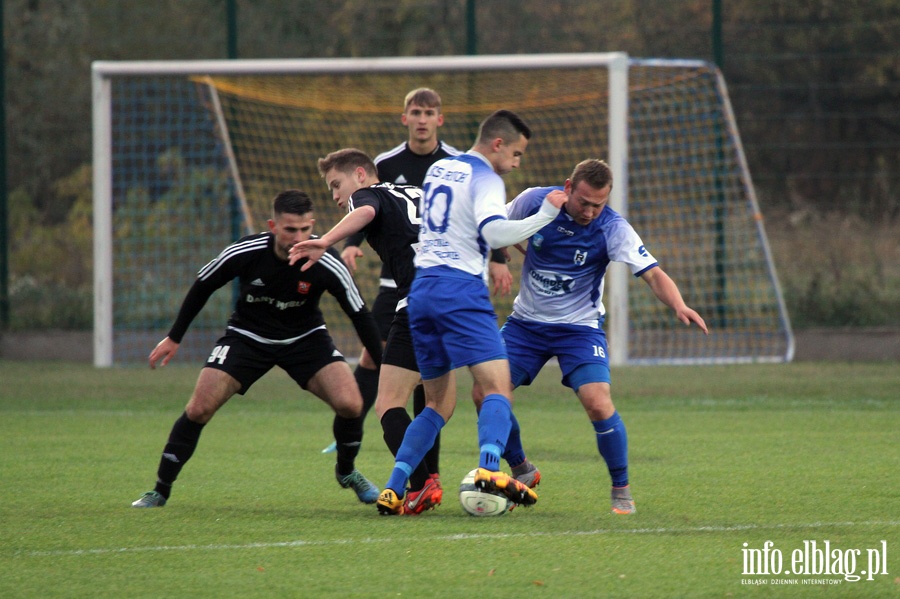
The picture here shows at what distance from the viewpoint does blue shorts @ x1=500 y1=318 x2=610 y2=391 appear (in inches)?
242

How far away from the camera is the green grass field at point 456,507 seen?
4551 mm

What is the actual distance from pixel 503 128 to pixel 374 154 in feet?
28.4

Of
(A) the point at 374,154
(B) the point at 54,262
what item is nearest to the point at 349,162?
(A) the point at 374,154

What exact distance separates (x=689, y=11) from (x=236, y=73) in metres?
5.23

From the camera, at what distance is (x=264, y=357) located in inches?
250

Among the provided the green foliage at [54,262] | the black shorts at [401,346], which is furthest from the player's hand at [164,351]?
the green foliage at [54,262]

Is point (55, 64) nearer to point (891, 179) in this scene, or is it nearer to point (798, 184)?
point (798, 184)

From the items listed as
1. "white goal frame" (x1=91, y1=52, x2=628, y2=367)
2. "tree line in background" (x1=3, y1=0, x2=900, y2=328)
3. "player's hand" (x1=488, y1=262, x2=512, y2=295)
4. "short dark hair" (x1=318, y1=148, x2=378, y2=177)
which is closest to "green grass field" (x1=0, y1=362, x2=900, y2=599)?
"player's hand" (x1=488, y1=262, x2=512, y2=295)

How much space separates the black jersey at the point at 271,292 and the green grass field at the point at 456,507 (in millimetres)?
846

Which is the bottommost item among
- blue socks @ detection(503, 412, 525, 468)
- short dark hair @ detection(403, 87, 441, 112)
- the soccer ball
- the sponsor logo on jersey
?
the soccer ball

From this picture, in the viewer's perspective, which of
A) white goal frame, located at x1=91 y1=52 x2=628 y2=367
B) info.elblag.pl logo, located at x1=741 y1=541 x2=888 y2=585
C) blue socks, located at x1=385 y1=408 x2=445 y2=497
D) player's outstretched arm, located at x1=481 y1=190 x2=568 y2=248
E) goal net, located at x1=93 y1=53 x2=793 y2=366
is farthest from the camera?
goal net, located at x1=93 y1=53 x2=793 y2=366

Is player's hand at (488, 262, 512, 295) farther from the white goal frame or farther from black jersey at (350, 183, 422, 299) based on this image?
the white goal frame

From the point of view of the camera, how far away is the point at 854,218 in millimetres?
14625

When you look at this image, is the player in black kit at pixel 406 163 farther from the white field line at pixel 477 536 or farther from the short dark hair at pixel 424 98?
the white field line at pixel 477 536
